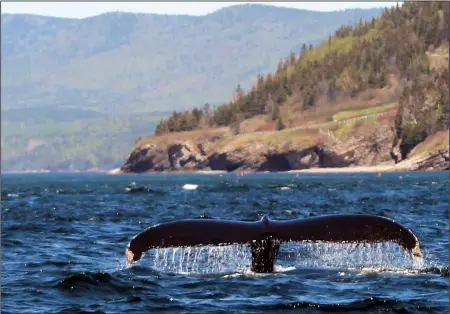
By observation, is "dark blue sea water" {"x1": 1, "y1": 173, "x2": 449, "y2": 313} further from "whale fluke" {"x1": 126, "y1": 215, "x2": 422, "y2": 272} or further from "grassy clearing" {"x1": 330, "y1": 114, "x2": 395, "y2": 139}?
"grassy clearing" {"x1": 330, "y1": 114, "x2": 395, "y2": 139}

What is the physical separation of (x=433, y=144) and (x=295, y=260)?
15197cm

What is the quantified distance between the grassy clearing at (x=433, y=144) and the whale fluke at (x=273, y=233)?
15051 centimetres

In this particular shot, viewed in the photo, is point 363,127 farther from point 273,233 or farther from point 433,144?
point 273,233

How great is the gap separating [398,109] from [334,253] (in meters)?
170

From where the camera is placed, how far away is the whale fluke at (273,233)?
56.8ft

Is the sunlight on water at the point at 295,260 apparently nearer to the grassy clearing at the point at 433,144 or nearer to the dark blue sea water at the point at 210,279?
the dark blue sea water at the point at 210,279

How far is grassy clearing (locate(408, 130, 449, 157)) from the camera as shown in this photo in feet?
555

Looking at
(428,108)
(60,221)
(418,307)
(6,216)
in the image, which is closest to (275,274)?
(418,307)

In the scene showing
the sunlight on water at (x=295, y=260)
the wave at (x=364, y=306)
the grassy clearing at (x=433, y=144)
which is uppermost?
the wave at (x=364, y=306)

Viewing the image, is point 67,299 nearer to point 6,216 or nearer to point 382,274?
point 382,274

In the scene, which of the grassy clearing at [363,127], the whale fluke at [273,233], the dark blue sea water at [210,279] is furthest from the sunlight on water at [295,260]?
the grassy clearing at [363,127]

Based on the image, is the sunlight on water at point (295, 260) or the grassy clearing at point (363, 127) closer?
the sunlight on water at point (295, 260)

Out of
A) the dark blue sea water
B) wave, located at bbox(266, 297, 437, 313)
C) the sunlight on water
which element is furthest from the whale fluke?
the sunlight on water

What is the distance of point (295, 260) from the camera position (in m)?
25.0
